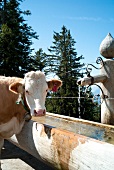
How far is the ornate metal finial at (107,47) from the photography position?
2.12m

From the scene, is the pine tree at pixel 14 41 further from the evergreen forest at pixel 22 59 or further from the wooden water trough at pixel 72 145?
the wooden water trough at pixel 72 145

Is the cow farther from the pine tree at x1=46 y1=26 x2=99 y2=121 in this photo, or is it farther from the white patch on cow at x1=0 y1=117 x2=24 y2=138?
the pine tree at x1=46 y1=26 x2=99 y2=121

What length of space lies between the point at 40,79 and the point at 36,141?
618 mm

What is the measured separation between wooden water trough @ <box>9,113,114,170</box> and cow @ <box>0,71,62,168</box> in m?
0.14

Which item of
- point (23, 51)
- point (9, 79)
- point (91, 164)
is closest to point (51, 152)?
point (91, 164)

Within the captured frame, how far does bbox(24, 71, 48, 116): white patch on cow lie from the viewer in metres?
2.26

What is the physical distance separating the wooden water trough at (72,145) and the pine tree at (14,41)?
10378 mm

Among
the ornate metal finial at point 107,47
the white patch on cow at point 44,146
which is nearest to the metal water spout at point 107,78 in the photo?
the ornate metal finial at point 107,47

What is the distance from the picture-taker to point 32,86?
7.71 ft

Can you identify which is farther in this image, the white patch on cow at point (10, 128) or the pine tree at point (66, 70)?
the pine tree at point (66, 70)

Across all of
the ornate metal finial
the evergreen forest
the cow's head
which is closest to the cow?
the cow's head

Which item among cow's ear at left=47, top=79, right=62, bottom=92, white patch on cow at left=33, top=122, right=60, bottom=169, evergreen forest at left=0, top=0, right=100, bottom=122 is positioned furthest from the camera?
evergreen forest at left=0, top=0, right=100, bottom=122

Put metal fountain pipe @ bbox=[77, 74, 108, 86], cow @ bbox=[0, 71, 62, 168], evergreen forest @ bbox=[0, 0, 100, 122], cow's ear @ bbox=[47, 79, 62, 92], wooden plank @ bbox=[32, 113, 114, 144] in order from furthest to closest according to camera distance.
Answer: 1. evergreen forest @ bbox=[0, 0, 100, 122]
2. cow's ear @ bbox=[47, 79, 62, 92]
3. cow @ bbox=[0, 71, 62, 168]
4. wooden plank @ bbox=[32, 113, 114, 144]
5. metal fountain pipe @ bbox=[77, 74, 108, 86]

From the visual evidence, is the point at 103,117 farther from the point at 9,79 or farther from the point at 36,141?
the point at 9,79
